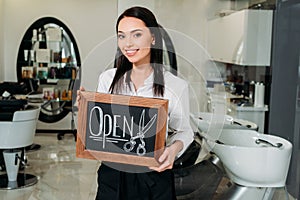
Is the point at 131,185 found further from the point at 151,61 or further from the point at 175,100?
the point at 151,61

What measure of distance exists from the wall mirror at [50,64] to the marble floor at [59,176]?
686 mm

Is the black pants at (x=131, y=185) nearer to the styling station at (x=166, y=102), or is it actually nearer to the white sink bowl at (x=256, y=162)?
the styling station at (x=166, y=102)

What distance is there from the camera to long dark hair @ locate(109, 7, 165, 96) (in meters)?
1.34

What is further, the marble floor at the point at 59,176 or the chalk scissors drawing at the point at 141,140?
the marble floor at the point at 59,176

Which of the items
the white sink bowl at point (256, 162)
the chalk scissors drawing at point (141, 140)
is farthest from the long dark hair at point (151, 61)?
the white sink bowl at point (256, 162)

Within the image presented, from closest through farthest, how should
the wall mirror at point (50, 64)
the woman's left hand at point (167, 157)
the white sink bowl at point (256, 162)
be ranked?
the woman's left hand at point (167, 157), the white sink bowl at point (256, 162), the wall mirror at point (50, 64)

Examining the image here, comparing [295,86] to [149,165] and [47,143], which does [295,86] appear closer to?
[149,165]

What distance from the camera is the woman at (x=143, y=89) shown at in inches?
52.2

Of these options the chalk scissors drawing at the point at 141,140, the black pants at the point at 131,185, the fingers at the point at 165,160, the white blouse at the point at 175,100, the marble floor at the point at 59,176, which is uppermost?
the white blouse at the point at 175,100

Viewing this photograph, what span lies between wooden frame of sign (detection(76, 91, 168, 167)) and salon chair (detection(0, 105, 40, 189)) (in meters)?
2.43

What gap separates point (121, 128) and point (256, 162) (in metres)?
1.26

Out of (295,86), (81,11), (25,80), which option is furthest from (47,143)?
(295,86)

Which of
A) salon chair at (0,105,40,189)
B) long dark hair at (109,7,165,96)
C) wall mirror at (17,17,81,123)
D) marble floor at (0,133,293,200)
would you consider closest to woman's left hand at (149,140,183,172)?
long dark hair at (109,7,165,96)

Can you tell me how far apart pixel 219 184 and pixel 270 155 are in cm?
55
